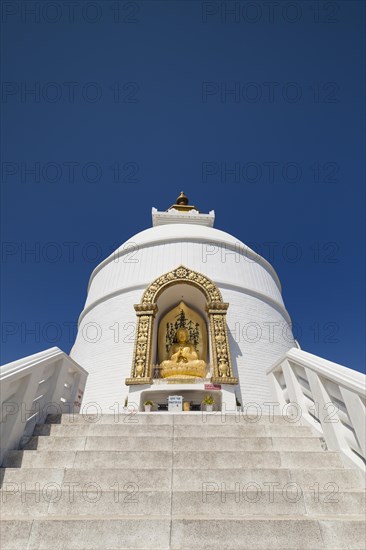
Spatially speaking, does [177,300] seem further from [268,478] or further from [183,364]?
[268,478]

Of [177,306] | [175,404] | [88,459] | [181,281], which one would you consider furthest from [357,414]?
[177,306]

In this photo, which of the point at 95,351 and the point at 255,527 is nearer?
the point at 255,527

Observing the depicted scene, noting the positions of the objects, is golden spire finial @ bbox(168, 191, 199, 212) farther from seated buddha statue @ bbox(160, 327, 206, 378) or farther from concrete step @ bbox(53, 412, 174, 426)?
concrete step @ bbox(53, 412, 174, 426)

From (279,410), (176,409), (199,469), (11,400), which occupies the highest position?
(176,409)

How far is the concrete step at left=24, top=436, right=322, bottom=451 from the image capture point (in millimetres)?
3760

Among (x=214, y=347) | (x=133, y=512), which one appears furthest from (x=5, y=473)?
(x=214, y=347)

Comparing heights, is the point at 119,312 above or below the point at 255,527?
above

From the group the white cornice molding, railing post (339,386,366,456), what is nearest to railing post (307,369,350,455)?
railing post (339,386,366,456)

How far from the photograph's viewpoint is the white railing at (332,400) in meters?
3.12

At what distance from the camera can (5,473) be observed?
10.8 ft

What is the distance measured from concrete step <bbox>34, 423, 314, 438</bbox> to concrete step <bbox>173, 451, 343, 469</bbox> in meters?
0.50

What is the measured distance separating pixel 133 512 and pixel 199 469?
80 centimetres

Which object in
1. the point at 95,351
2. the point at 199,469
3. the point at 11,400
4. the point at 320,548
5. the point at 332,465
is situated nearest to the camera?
the point at 320,548

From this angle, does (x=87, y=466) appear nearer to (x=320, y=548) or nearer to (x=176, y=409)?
(x=320, y=548)
